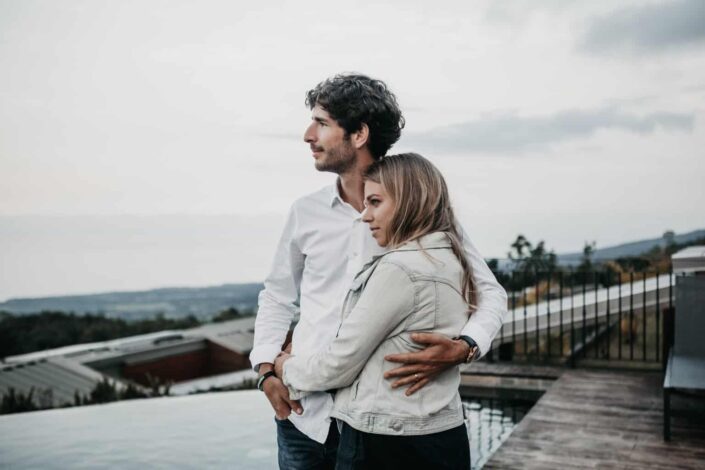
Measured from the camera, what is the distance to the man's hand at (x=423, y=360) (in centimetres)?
123

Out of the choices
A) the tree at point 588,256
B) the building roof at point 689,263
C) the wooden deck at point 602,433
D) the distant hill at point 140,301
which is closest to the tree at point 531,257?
the tree at point 588,256

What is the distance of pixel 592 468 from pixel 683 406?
59.4 inches

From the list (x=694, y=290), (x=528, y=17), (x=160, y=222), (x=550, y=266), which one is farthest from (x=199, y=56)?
(x=160, y=222)

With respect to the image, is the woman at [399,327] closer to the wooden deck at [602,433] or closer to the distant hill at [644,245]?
the wooden deck at [602,433]

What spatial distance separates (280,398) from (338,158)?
0.53 meters

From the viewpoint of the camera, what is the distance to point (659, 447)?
388cm

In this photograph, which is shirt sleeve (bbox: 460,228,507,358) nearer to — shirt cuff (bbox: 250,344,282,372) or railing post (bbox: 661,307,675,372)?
shirt cuff (bbox: 250,344,282,372)

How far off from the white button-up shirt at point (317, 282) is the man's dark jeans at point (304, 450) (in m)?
0.03

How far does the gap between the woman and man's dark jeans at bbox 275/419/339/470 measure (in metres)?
0.17

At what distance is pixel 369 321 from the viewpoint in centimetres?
120

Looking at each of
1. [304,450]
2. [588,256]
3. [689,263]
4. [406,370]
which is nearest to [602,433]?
[689,263]

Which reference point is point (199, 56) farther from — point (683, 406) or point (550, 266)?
point (683, 406)

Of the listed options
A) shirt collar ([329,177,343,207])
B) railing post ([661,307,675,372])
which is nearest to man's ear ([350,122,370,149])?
shirt collar ([329,177,343,207])

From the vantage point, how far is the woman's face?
4.34 feet
